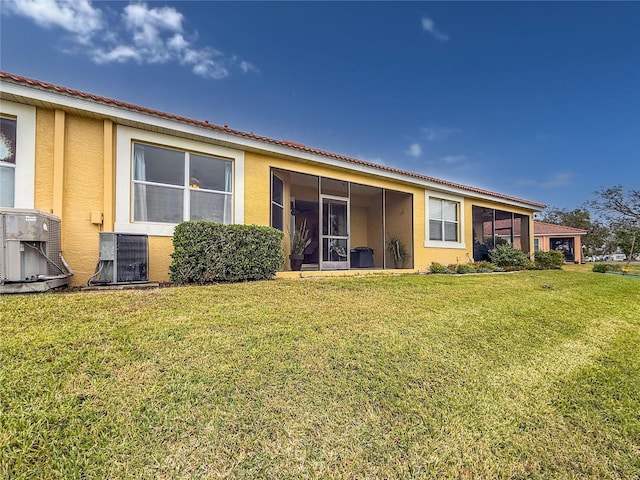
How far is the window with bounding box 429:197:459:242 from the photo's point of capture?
12391 mm

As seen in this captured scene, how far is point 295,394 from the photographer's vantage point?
8.43 feet

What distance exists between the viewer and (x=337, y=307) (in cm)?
479

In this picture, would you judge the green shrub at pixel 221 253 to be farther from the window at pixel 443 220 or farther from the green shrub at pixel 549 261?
the green shrub at pixel 549 261

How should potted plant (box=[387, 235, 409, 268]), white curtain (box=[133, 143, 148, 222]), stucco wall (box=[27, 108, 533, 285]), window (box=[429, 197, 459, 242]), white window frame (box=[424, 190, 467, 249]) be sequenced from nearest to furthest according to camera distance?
stucco wall (box=[27, 108, 533, 285]) → white curtain (box=[133, 143, 148, 222]) → potted plant (box=[387, 235, 409, 268]) → white window frame (box=[424, 190, 467, 249]) → window (box=[429, 197, 459, 242])

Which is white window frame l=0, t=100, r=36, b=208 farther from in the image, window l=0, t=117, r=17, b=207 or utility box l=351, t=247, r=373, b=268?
utility box l=351, t=247, r=373, b=268

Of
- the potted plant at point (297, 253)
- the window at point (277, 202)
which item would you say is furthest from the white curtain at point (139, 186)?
the potted plant at point (297, 253)

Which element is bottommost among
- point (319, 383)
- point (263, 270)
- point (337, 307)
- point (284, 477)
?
point (284, 477)

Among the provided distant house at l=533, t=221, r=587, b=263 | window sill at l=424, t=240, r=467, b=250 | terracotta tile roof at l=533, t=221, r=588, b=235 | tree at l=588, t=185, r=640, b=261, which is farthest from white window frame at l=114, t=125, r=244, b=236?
tree at l=588, t=185, r=640, b=261

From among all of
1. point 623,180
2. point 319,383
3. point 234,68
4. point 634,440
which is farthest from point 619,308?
point 623,180

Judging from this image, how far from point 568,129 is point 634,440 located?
889 inches

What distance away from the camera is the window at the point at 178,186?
6.63 metres

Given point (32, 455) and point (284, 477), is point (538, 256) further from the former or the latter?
point (32, 455)

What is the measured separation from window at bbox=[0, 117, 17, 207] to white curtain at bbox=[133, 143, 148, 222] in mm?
1850

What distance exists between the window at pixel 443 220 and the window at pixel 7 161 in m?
12.1
